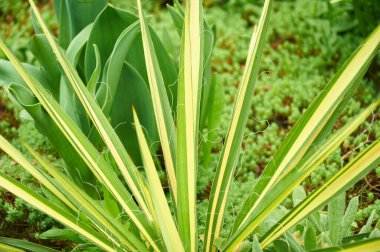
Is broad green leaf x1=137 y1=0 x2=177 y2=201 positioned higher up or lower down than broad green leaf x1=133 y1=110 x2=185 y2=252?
higher up

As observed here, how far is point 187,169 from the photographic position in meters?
1.20

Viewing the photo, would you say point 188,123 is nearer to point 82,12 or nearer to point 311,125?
point 311,125

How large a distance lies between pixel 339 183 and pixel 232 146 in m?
0.32

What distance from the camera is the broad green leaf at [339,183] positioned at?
105 centimetres

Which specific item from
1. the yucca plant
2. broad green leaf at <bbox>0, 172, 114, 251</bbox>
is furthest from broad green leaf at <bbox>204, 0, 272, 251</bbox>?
broad green leaf at <bbox>0, 172, 114, 251</bbox>

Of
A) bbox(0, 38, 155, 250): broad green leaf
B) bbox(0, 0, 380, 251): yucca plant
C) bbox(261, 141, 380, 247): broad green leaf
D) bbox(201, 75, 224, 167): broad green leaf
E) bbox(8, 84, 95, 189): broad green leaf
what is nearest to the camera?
bbox(261, 141, 380, 247): broad green leaf

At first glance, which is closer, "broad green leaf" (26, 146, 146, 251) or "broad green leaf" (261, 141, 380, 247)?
"broad green leaf" (261, 141, 380, 247)

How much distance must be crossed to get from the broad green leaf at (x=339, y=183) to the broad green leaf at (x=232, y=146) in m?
0.19

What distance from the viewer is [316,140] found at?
133cm

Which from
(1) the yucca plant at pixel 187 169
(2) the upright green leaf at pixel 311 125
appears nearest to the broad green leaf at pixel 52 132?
(1) the yucca plant at pixel 187 169

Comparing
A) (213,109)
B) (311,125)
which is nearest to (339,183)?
(311,125)

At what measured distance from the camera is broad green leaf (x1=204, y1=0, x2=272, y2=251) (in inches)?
51.2

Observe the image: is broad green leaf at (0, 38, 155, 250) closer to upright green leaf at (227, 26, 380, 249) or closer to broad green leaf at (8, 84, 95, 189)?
broad green leaf at (8, 84, 95, 189)

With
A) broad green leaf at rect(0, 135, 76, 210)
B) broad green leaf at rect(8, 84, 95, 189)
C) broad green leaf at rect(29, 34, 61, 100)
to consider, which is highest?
broad green leaf at rect(29, 34, 61, 100)
